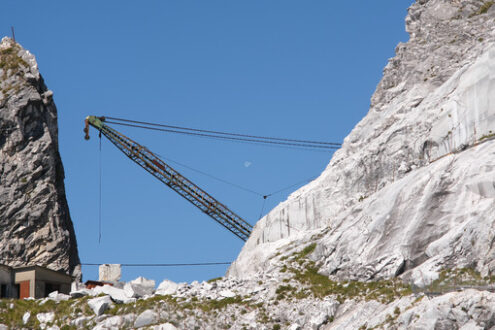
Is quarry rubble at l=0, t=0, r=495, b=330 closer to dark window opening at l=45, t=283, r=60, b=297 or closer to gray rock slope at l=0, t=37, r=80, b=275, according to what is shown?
dark window opening at l=45, t=283, r=60, b=297

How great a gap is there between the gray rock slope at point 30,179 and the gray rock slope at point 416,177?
3278 cm

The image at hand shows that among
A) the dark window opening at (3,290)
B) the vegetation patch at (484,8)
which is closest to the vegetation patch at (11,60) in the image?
the dark window opening at (3,290)

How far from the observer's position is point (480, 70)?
2697 inches

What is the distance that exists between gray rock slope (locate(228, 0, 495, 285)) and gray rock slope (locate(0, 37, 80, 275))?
1291 inches

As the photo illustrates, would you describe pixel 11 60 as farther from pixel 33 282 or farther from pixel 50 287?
pixel 33 282

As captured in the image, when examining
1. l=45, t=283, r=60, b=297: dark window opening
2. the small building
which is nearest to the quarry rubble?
the small building

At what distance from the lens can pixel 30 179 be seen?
101 m

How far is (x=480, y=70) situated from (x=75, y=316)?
39372 mm

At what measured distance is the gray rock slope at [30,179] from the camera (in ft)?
320

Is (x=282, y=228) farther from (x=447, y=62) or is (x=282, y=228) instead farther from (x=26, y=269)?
(x=26, y=269)

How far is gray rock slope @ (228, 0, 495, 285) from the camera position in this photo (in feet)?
193

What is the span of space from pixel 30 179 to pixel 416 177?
5386 centimetres

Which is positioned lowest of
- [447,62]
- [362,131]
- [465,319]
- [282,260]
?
[465,319]

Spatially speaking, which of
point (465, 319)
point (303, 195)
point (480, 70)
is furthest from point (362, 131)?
point (465, 319)
